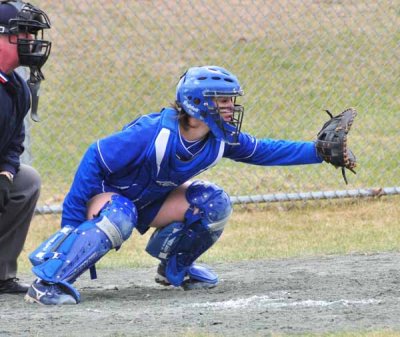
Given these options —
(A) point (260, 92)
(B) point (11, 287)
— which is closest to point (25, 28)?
(B) point (11, 287)

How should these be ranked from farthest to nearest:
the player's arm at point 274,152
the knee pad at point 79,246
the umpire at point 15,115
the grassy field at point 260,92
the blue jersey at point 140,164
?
1. the grassy field at point 260,92
2. the player's arm at point 274,152
3. the umpire at point 15,115
4. the blue jersey at point 140,164
5. the knee pad at point 79,246

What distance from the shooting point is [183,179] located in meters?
6.03

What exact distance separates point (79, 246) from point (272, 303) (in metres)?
1.05

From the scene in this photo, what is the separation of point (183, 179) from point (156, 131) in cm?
35

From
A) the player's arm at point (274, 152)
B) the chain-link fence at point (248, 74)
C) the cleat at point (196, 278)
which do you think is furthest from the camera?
the chain-link fence at point (248, 74)

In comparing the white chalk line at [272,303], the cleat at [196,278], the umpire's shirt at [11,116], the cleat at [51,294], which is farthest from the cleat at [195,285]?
the umpire's shirt at [11,116]

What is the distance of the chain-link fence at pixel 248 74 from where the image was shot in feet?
33.6

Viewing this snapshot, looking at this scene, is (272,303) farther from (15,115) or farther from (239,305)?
(15,115)

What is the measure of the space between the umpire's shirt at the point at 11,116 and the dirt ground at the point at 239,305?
793 mm

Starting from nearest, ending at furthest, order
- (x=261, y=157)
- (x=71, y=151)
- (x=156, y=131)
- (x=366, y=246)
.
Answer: (x=156, y=131), (x=261, y=157), (x=366, y=246), (x=71, y=151)

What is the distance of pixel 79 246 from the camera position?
569 centimetres

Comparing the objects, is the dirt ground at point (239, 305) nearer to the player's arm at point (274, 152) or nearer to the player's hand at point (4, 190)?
the player's hand at point (4, 190)

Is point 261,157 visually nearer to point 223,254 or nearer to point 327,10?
point 223,254

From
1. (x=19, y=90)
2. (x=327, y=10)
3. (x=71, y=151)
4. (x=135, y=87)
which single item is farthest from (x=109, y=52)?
(x=19, y=90)
